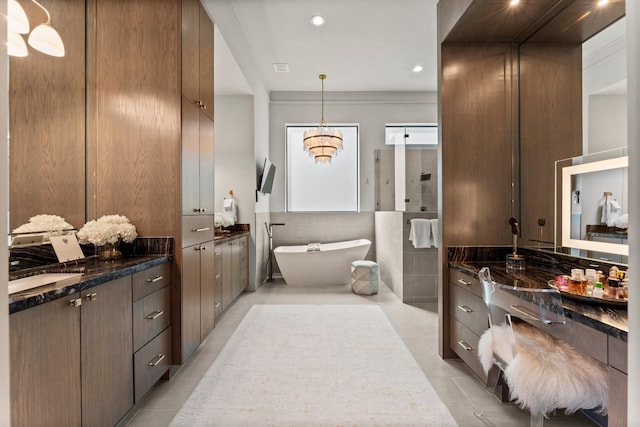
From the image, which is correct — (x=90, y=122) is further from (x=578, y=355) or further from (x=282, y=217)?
(x=282, y=217)

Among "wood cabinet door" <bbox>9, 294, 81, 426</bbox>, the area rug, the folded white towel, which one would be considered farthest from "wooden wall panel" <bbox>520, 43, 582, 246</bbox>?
the folded white towel

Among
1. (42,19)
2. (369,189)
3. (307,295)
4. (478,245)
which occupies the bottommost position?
(307,295)

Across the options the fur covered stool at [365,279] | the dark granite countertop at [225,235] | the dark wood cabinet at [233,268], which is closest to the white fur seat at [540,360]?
the dark granite countertop at [225,235]

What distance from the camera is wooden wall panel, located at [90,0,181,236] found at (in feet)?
6.75

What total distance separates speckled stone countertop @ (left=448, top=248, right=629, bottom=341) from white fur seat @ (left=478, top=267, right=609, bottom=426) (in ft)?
0.33

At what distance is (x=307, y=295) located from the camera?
4.29m

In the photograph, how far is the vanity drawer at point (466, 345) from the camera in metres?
1.95

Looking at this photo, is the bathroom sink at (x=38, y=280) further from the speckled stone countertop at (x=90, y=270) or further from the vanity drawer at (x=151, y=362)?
the vanity drawer at (x=151, y=362)

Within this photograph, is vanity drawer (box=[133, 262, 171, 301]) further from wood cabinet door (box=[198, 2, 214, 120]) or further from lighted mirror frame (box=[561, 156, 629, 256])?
lighted mirror frame (box=[561, 156, 629, 256])

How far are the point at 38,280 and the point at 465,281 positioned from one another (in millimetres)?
2337

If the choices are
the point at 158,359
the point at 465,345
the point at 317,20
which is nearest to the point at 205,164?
the point at 158,359

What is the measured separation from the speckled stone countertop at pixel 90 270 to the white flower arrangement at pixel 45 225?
0.34 ft

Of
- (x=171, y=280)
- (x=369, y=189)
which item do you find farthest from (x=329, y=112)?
(x=171, y=280)

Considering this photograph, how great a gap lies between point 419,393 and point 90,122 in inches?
104
